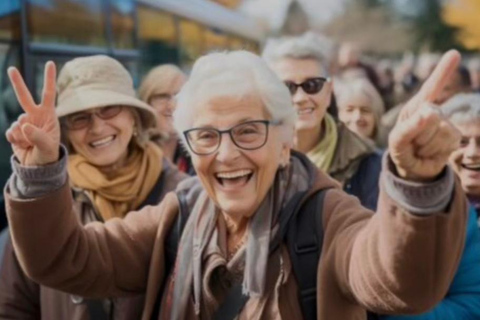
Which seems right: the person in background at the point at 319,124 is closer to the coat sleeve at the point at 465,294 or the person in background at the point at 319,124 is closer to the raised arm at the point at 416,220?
the coat sleeve at the point at 465,294

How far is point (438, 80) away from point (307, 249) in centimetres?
58

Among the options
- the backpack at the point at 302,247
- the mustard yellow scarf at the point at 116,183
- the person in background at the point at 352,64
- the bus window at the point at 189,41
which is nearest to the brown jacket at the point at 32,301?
the mustard yellow scarf at the point at 116,183

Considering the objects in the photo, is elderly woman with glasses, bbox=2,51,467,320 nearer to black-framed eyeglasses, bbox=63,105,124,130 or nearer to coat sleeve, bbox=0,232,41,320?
coat sleeve, bbox=0,232,41,320

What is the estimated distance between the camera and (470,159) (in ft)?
10.5

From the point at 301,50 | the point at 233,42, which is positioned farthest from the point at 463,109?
the point at 233,42

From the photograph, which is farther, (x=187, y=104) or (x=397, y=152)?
(x=187, y=104)

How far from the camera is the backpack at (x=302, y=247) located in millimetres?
2047

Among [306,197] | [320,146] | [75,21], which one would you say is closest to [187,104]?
[306,197]

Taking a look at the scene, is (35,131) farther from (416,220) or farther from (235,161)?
(416,220)

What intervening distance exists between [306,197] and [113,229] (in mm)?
597

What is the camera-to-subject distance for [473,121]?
3275mm

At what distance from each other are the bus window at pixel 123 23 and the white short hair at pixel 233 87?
5364mm

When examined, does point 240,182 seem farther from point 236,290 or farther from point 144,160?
point 144,160

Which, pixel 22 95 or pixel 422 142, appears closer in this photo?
pixel 422 142
